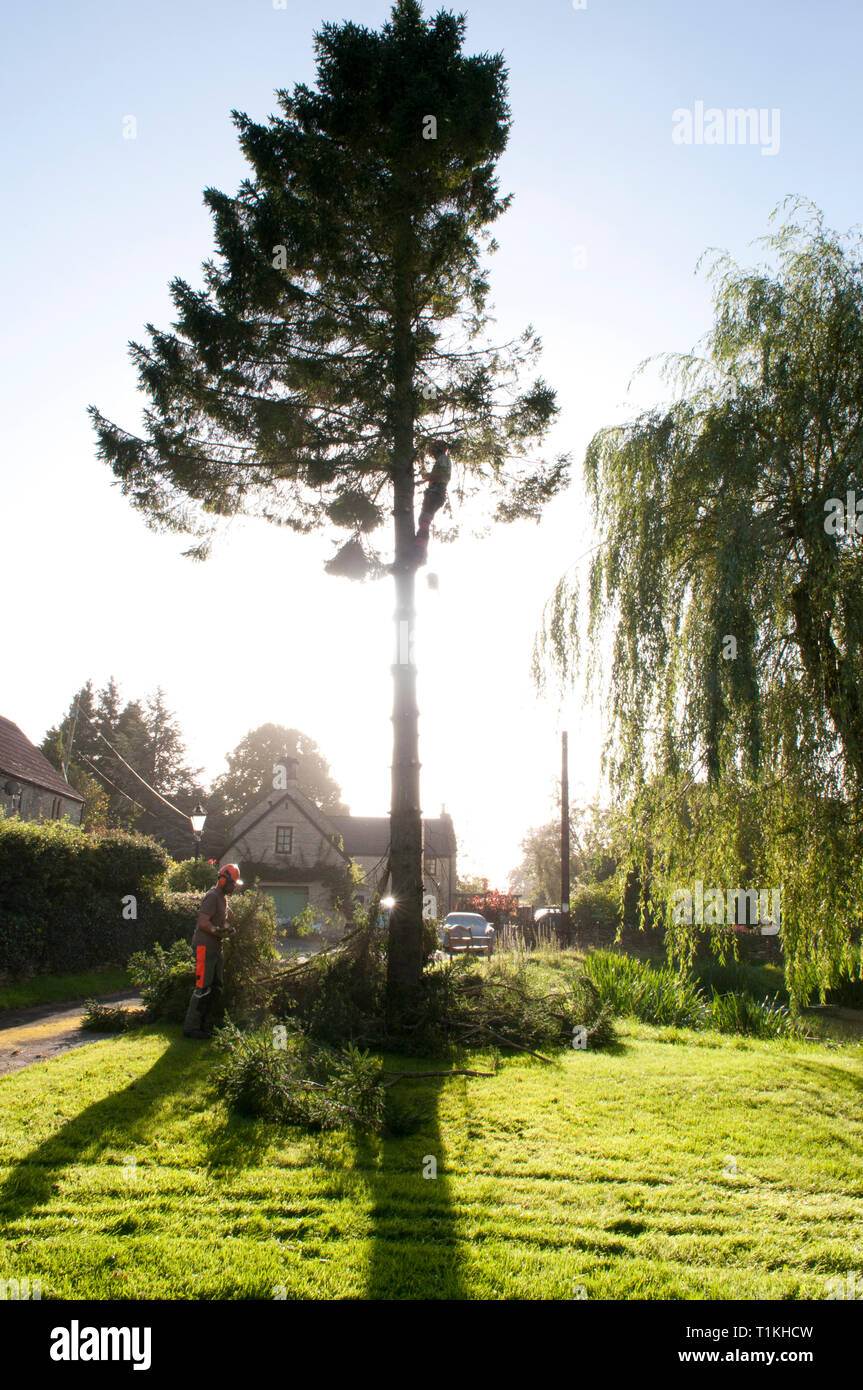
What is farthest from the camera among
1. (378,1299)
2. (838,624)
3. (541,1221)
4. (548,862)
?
(548,862)

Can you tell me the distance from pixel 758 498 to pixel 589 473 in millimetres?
2487

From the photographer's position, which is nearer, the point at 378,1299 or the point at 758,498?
the point at 378,1299

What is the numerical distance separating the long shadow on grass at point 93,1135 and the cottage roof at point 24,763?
73.8 feet

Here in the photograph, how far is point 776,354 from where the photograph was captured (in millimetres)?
9414

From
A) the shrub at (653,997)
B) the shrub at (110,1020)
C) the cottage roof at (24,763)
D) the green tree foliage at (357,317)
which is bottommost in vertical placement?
the shrub at (653,997)

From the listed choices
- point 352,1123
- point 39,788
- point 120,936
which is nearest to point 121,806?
point 39,788

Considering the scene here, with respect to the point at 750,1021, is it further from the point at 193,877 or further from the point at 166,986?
the point at 193,877

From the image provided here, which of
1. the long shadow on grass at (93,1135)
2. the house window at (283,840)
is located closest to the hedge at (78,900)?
the long shadow on grass at (93,1135)

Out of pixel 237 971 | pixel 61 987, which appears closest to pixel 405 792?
pixel 237 971

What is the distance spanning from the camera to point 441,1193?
14.9 feet

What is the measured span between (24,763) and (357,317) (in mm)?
24478

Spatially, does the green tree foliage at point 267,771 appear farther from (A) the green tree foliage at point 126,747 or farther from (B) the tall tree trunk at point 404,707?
(B) the tall tree trunk at point 404,707

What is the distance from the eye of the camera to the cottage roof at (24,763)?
89.5ft
